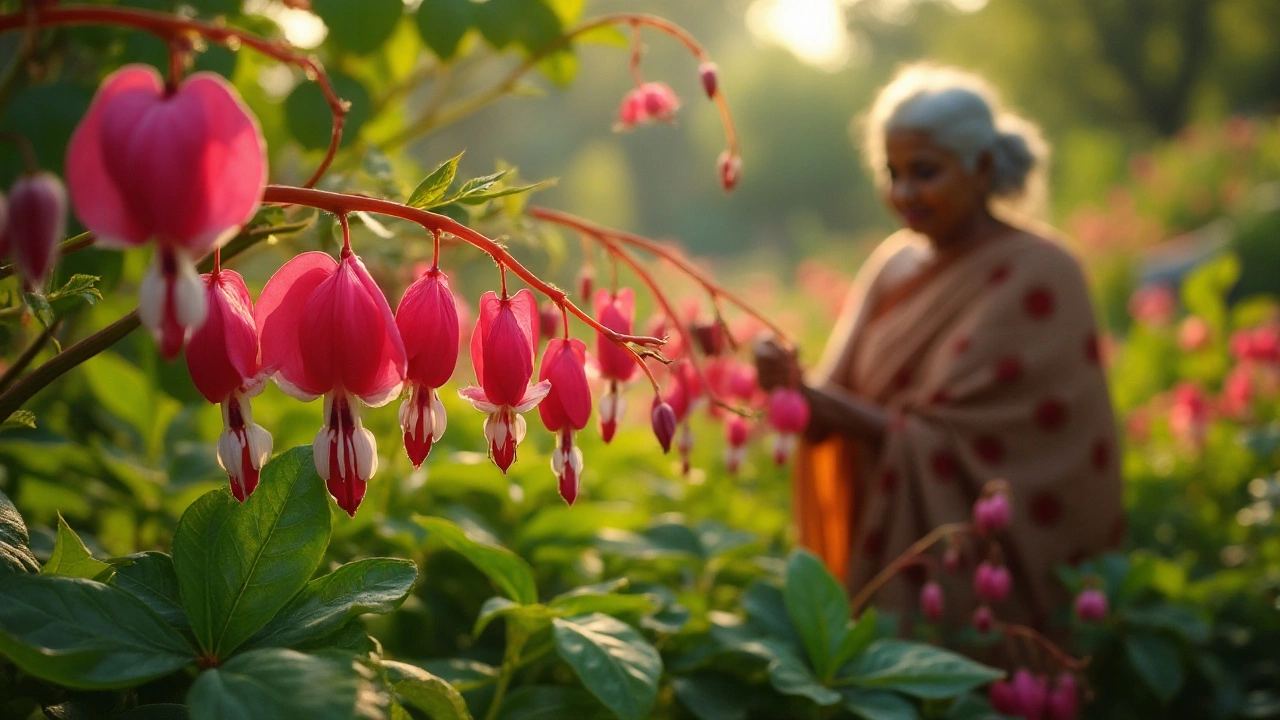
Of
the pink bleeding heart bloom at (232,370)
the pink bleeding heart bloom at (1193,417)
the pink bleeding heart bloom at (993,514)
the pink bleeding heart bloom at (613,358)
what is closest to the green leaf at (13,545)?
the pink bleeding heart bloom at (232,370)

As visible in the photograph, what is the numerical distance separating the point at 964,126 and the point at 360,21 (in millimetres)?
1411

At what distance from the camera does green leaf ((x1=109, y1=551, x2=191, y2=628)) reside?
816 mm

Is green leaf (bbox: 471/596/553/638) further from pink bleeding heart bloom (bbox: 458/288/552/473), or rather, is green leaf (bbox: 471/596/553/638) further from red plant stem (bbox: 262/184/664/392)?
red plant stem (bbox: 262/184/664/392)

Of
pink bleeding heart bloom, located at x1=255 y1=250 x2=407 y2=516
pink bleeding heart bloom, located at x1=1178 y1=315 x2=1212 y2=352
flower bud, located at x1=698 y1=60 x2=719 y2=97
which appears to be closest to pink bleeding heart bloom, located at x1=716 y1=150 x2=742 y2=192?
flower bud, located at x1=698 y1=60 x2=719 y2=97

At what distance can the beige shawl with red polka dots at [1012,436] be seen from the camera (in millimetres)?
2109

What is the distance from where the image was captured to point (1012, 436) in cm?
213

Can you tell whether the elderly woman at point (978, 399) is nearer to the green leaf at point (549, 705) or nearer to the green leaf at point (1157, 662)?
the green leaf at point (1157, 662)

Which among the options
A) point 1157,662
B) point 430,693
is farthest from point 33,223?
point 1157,662

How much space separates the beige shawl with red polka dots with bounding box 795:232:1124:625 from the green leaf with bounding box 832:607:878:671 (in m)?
0.89

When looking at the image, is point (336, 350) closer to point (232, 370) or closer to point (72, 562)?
point (232, 370)

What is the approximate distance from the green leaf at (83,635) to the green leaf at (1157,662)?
1.66m

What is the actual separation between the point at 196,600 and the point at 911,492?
1.69 metres

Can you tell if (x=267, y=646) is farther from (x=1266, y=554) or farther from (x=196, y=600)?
(x=1266, y=554)

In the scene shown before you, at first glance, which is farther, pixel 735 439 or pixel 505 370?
pixel 735 439
